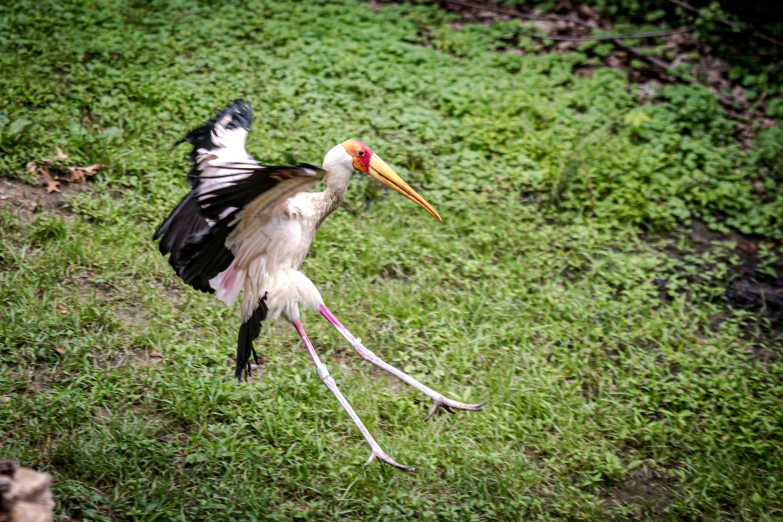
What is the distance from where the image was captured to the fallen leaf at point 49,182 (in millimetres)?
5027

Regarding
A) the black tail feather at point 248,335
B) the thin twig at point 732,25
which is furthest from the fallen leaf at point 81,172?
the thin twig at point 732,25

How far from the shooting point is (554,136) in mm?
6133

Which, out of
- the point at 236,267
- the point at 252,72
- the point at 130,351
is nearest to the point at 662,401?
the point at 236,267

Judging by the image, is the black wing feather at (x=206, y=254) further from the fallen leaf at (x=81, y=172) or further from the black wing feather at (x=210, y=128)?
the fallen leaf at (x=81, y=172)

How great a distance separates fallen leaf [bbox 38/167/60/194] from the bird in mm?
1719

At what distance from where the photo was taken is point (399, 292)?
16.0 ft

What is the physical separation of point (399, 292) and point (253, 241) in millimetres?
1570

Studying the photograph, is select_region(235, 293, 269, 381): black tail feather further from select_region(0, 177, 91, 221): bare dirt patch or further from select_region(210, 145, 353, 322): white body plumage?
select_region(0, 177, 91, 221): bare dirt patch

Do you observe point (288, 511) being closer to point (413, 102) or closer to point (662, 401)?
point (662, 401)

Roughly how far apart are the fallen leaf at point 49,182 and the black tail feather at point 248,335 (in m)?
2.27

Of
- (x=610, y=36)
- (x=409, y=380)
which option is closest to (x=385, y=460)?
(x=409, y=380)

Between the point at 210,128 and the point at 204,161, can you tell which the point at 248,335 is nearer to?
the point at 204,161

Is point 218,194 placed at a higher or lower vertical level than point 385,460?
higher

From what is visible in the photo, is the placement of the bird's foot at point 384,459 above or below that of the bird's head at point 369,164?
below
